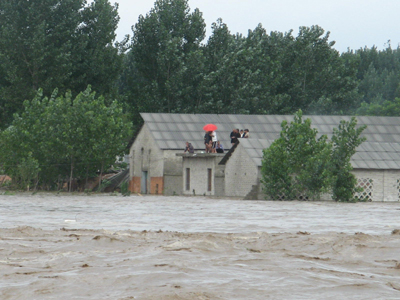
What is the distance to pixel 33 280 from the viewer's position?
7367mm

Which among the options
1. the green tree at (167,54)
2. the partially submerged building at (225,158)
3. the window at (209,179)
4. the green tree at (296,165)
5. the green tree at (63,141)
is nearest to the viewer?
the green tree at (296,165)

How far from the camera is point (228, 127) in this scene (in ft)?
150

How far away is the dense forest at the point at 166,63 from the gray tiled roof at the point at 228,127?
41.9ft

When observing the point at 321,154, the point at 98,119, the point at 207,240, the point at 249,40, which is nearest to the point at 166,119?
the point at 98,119

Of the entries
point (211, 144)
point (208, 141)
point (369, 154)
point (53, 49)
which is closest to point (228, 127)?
point (211, 144)

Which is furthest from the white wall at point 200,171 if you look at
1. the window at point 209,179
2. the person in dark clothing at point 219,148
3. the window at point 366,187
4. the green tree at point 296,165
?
the window at point 366,187

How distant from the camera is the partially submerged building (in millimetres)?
36156

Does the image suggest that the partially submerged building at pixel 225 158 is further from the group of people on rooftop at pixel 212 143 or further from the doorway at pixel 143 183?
the group of people on rooftop at pixel 212 143

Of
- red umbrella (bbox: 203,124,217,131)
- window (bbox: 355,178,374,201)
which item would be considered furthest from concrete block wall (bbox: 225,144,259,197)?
window (bbox: 355,178,374,201)

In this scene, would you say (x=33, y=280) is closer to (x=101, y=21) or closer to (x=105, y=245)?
(x=105, y=245)

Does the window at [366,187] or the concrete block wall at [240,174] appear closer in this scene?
the window at [366,187]

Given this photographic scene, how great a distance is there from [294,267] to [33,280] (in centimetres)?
292

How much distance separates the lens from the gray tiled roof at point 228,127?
141 feet

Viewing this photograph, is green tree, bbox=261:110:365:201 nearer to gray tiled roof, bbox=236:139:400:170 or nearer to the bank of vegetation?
gray tiled roof, bbox=236:139:400:170
